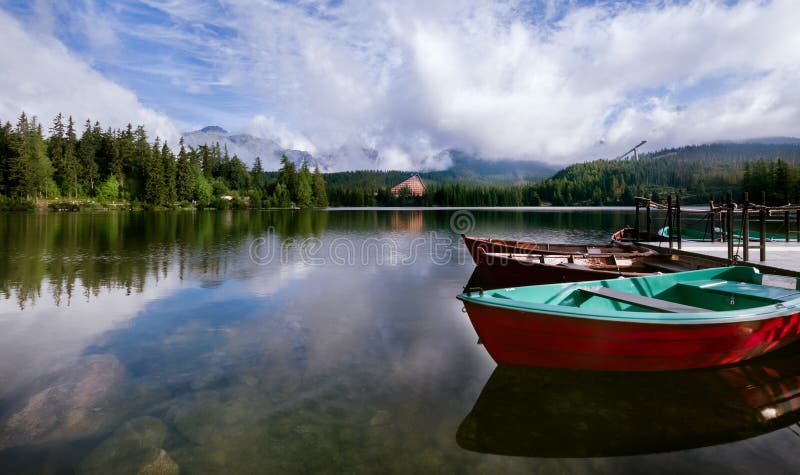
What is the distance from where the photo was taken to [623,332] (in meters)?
7.63

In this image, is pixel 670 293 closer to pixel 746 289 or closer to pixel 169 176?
pixel 746 289

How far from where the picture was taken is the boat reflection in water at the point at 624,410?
627 cm

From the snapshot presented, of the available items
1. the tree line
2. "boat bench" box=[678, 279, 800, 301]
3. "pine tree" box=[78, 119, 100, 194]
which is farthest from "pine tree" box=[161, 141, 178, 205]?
"boat bench" box=[678, 279, 800, 301]

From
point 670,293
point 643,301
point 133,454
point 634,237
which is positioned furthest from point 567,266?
point 133,454

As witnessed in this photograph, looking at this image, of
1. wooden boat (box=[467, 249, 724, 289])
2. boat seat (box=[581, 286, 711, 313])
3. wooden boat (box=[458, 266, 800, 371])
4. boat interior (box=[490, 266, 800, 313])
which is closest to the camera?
wooden boat (box=[458, 266, 800, 371])

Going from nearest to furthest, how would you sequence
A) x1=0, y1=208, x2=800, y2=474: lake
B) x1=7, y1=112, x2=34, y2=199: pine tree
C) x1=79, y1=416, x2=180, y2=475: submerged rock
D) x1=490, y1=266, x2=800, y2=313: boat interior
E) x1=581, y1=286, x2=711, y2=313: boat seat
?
x1=79, y1=416, x2=180, y2=475: submerged rock
x1=0, y1=208, x2=800, y2=474: lake
x1=581, y1=286, x2=711, y2=313: boat seat
x1=490, y1=266, x2=800, y2=313: boat interior
x1=7, y1=112, x2=34, y2=199: pine tree

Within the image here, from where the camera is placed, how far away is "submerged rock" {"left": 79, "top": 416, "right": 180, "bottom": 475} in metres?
5.45

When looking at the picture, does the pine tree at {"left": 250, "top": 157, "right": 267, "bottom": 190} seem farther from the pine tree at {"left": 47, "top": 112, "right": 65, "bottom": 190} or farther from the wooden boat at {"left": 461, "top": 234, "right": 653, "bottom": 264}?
the wooden boat at {"left": 461, "top": 234, "right": 653, "bottom": 264}

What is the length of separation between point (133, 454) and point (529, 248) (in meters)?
18.9

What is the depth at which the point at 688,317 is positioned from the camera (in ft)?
24.9

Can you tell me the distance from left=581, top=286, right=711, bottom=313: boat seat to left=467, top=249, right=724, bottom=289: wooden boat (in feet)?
21.0

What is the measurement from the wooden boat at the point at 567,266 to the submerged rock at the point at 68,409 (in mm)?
13889

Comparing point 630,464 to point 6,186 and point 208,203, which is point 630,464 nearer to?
point 6,186

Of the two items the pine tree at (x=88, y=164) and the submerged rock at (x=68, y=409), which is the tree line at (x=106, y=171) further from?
the submerged rock at (x=68, y=409)
